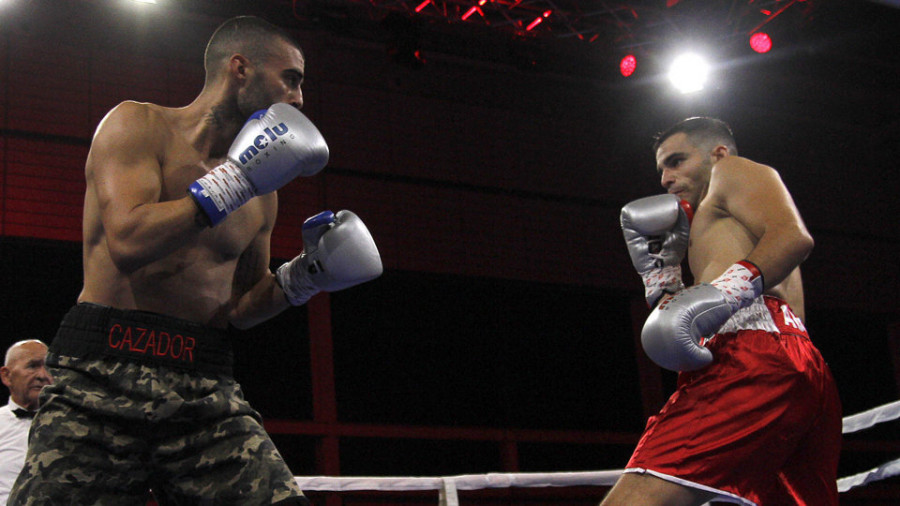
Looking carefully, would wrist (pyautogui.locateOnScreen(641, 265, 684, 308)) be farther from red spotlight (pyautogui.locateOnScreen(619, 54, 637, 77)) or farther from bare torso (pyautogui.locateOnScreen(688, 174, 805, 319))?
red spotlight (pyautogui.locateOnScreen(619, 54, 637, 77))

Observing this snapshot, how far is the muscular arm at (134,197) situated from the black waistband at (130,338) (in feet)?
0.33

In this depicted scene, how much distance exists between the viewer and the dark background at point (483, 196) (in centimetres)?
555

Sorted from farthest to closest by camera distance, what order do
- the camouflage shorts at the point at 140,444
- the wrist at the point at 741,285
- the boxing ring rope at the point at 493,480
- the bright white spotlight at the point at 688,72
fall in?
1. the bright white spotlight at the point at 688,72
2. the boxing ring rope at the point at 493,480
3. the wrist at the point at 741,285
4. the camouflage shorts at the point at 140,444

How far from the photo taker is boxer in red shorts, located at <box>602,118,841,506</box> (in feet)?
Result: 6.68

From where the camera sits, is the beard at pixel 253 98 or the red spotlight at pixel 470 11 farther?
the red spotlight at pixel 470 11

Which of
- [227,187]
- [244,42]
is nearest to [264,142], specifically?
[227,187]

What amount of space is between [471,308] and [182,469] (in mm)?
5368

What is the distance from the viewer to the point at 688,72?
6121mm

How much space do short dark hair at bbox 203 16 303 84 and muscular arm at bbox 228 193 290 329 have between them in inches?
12.6

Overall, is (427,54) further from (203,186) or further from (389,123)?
(203,186)

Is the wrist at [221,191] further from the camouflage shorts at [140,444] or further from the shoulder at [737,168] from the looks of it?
the shoulder at [737,168]

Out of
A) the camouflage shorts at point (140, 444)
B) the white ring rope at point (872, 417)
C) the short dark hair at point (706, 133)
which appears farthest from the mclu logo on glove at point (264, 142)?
the white ring rope at point (872, 417)

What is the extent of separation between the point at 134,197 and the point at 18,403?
2891 mm

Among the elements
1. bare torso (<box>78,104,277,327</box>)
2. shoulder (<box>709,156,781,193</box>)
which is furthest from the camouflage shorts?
shoulder (<box>709,156,781,193</box>)
